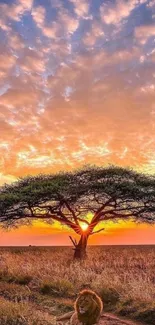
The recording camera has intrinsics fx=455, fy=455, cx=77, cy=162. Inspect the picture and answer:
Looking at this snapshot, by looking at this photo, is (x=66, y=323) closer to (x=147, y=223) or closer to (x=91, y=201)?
(x=91, y=201)

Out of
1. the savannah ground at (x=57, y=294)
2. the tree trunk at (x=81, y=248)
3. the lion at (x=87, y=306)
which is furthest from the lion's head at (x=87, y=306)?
the tree trunk at (x=81, y=248)

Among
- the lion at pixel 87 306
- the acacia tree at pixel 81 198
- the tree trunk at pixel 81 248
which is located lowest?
the lion at pixel 87 306

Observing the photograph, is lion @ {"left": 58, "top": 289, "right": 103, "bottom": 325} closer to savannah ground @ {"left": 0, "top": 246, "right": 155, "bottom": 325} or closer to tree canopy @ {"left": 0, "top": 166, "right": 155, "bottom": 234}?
savannah ground @ {"left": 0, "top": 246, "right": 155, "bottom": 325}

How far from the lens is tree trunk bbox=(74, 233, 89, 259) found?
83.7ft

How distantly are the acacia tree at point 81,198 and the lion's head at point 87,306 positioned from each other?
55.1ft

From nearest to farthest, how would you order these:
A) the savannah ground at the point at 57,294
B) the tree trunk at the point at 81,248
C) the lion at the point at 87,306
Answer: the lion at the point at 87,306 → the savannah ground at the point at 57,294 → the tree trunk at the point at 81,248

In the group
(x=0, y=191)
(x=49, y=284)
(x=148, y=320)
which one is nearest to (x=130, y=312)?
(x=148, y=320)

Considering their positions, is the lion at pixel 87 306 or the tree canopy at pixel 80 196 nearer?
the lion at pixel 87 306

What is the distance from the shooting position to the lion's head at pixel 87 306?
8.73m

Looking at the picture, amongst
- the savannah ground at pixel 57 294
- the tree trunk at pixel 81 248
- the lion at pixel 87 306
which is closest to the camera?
the lion at pixel 87 306

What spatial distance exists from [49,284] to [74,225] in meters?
12.3

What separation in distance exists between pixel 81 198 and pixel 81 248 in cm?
304

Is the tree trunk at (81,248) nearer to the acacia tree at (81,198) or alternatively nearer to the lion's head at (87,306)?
A: the acacia tree at (81,198)

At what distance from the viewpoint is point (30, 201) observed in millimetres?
26000
